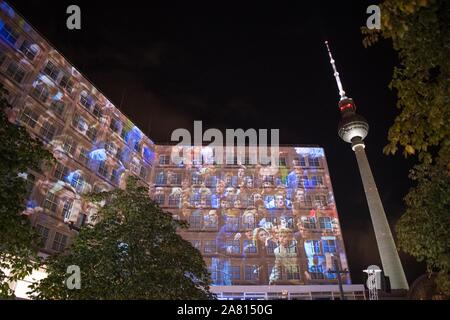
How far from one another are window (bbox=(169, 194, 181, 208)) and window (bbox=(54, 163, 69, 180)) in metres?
15.1

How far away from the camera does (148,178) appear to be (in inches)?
1775

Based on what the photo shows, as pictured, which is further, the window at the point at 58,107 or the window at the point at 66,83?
the window at the point at 66,83

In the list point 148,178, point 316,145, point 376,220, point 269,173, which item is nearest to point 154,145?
point 148,178

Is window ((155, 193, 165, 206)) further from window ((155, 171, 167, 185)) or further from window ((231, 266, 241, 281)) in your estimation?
window ((231, 266, 241, 281))

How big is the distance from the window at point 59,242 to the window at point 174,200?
15710mm

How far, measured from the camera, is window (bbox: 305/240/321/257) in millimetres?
39844

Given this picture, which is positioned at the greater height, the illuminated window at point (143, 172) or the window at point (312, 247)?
the illuminated window at point (143, 172)

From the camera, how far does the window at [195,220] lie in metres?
42.3

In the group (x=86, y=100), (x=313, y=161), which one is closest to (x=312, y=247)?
(x=313, y=161)

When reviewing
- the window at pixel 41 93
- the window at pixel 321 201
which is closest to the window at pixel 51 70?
the window at pixel 41 93

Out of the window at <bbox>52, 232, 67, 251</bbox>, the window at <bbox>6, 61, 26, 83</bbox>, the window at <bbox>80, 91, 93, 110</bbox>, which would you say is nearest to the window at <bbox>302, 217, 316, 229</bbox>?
the window at <bbox>52, 232, 67, 251</bbox>

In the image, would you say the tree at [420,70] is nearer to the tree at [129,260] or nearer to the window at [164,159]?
the tree at [129,260]
